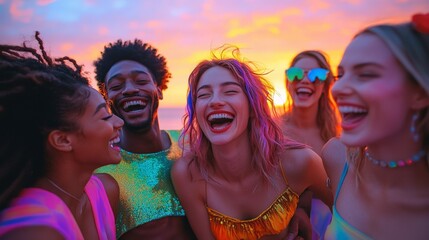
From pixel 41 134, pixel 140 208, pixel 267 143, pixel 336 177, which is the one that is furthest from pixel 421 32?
pixel 140 208

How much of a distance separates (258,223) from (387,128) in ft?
4.75

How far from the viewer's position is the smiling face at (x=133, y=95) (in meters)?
3.38

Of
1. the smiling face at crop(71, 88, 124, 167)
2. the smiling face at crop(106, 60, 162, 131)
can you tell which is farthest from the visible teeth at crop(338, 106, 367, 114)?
the smiling face at crop(106, 60, 162, 131)

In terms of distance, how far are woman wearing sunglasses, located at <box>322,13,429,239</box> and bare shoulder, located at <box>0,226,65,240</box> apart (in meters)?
1.54

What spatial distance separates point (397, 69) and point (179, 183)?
78.5 inches

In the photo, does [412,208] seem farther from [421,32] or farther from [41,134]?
[41,134]

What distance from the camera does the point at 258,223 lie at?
2.83 meters

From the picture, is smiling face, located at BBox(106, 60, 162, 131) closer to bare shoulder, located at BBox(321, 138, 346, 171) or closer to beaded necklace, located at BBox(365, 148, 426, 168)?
bare shoulder, located at BBox(321, 138, 346, 171)

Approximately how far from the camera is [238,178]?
308 cm

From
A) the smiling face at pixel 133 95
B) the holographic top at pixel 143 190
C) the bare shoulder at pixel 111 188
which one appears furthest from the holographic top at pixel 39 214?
the smiling face at pixel 133 95

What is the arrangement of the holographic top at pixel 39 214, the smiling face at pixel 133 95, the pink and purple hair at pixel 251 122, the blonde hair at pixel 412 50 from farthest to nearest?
the smiling face at pixel 133 95 → the pink and purple hair at pixel 251 122 → the holographic top at pixel 39 214 → the blonde hair at pixel 412 50

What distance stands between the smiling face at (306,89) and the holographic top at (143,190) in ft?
7.99

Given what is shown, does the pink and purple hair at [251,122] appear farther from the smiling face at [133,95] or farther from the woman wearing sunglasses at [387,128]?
the woman wearing sunglasses at [387,128]

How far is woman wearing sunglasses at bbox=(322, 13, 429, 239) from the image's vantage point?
5.48 feet
